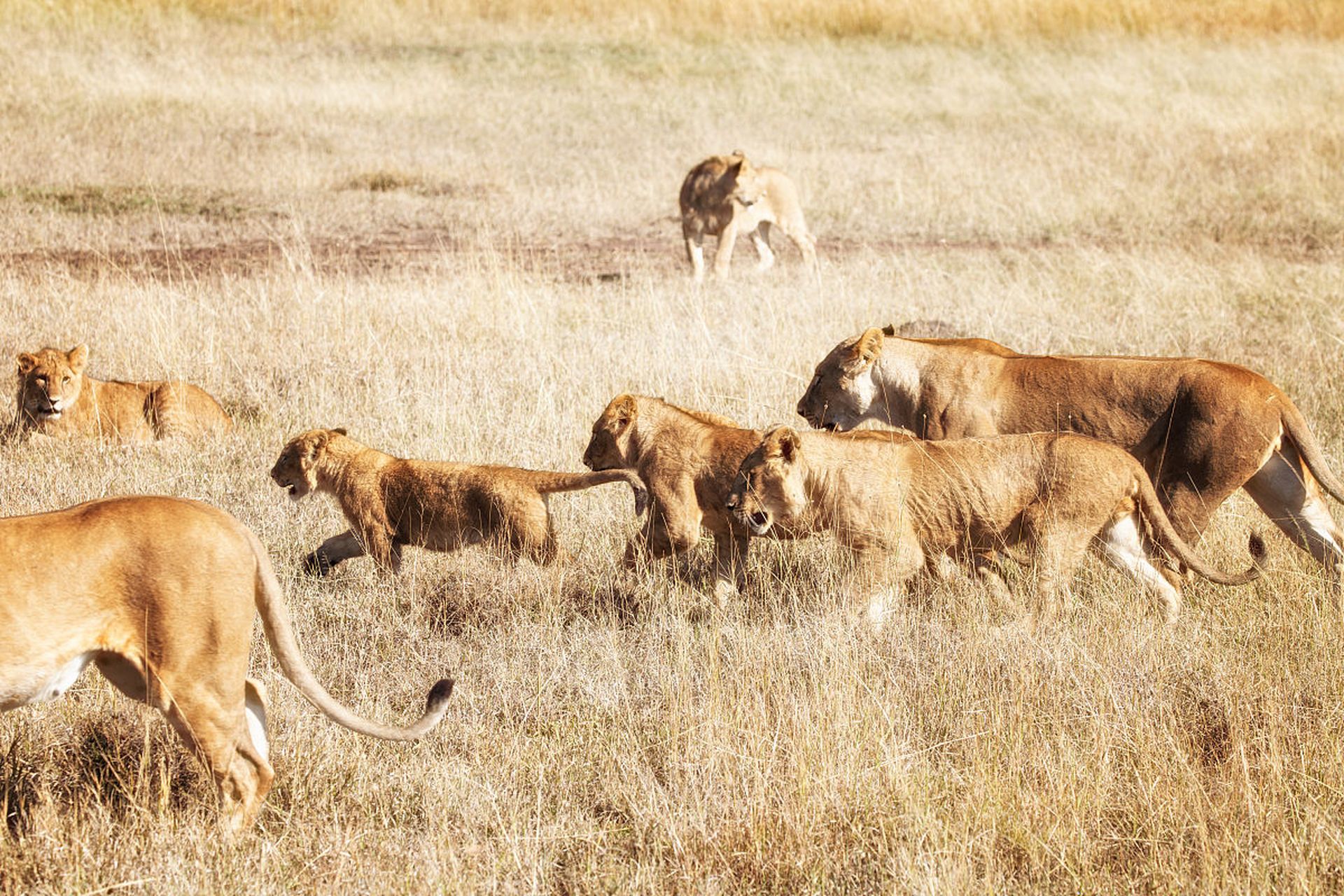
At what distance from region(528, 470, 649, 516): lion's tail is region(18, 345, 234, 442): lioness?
2666 millimetres

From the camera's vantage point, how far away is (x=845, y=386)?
269 inches

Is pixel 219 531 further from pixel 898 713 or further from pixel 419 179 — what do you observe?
pixel 419 179

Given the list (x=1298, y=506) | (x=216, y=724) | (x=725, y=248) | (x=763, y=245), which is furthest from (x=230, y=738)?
(x=763, y=245)

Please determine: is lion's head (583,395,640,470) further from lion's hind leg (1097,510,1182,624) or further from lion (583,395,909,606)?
lion's hind leg (1097,510,1182,624)

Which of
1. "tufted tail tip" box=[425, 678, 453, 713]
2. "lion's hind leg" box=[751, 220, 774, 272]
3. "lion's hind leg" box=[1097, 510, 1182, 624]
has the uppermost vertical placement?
"lion's hind leg" box=[751, 220, 774, 272]

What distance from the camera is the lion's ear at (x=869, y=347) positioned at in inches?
261

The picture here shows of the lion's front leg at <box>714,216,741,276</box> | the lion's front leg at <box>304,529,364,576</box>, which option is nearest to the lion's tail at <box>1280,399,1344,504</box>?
the lion's front leg at <box>304,529,364,576</box>

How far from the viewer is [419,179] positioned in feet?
55.8

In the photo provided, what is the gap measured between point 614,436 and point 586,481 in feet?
1.96

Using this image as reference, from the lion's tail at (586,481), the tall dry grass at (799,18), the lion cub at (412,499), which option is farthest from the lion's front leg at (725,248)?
the tall dry grass at (799,18)

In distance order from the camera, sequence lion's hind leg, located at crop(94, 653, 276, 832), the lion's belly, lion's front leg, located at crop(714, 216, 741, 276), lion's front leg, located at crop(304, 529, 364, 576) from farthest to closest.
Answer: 1. lion's front leg, located at crop(714, 216, 741, 276)
2. lion's front leg, located at crop(304, 529, 364, 576)
3. lion's hind leg, located at crop(94, 653, 276, 832)
4. the lion's belly

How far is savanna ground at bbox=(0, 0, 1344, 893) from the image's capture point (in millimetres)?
4000

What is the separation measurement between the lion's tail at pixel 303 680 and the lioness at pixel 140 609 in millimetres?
119

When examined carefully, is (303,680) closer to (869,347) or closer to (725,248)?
(869,347)
